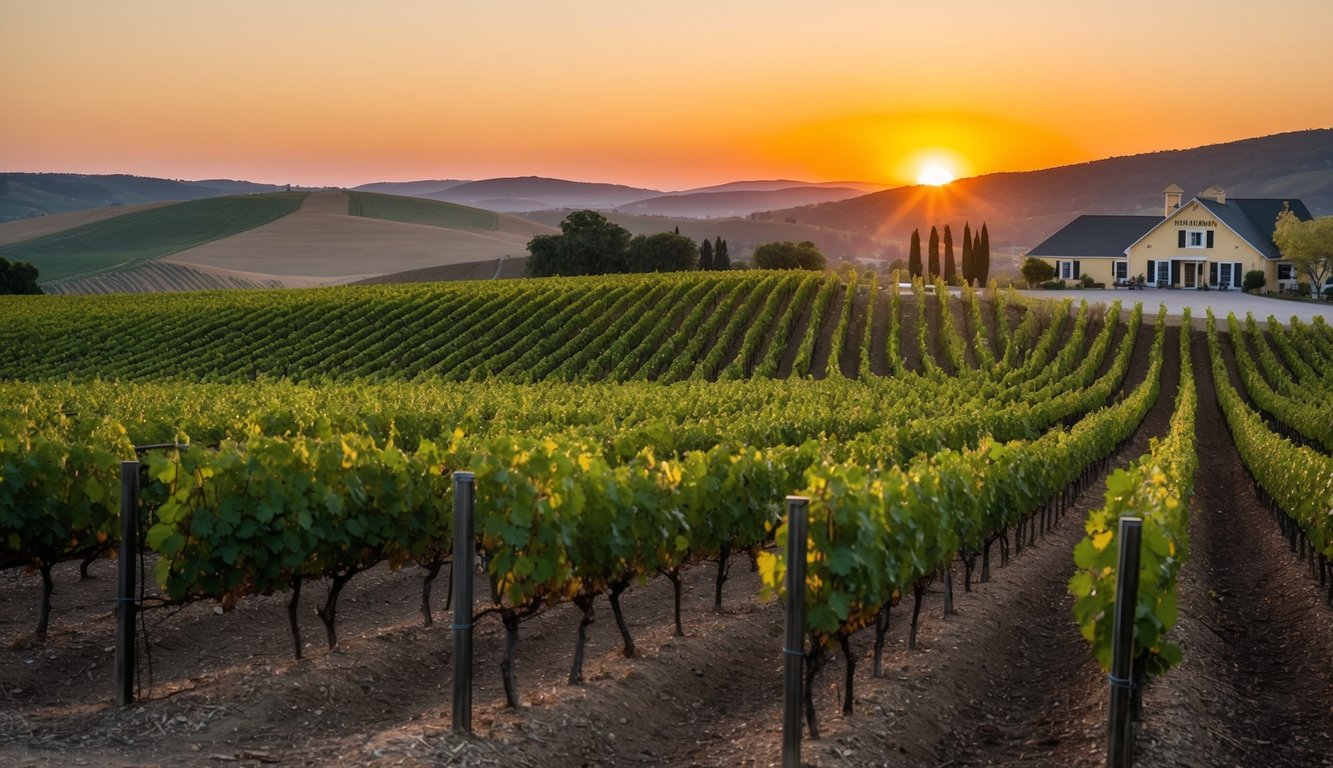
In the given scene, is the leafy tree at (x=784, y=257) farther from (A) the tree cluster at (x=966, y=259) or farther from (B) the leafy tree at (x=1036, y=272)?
(B) the leafy tree at (x=1036, y=272)

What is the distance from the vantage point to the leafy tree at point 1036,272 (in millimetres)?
74062

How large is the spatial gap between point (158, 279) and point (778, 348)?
80159 millimetres

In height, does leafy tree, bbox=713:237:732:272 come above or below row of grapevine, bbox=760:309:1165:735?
above

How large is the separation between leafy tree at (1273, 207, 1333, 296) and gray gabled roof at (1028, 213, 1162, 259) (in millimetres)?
8821

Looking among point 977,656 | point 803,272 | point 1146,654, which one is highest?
point 803,272

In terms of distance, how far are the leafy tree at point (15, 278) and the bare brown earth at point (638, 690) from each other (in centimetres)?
7440

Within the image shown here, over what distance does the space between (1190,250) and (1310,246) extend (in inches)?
320

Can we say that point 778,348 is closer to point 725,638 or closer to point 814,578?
point 725,638

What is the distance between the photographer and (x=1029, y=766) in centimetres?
841

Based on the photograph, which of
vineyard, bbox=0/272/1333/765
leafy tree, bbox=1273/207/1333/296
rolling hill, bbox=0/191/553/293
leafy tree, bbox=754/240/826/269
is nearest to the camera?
vineyard, bbox=0/272/1333/765

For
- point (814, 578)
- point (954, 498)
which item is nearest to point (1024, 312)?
point (954, 498)

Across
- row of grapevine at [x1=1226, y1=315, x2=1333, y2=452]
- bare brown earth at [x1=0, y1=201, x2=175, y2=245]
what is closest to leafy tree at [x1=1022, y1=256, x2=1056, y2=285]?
row of grapevine at [x1=1226, y1=315, x2=1333, y2=452]

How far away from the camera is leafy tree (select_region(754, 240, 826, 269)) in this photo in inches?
3836

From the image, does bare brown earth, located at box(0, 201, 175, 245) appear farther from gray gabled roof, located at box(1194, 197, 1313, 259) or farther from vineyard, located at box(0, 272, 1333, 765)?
vineyard, located at box(0, 272, 1333, 765)
